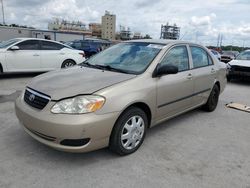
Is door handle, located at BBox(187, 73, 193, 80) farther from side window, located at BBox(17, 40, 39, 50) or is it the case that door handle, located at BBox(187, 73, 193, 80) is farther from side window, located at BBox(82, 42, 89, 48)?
side window, located at BBox(82, 42, 89, 48)

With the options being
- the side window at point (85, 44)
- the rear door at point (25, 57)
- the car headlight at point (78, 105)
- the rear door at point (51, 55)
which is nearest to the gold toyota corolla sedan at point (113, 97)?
the car headlight at point (78, 105)

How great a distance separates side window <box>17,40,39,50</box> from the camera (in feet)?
27.0

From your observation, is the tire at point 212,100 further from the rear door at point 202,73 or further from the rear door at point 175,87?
the rear door at point 175,87

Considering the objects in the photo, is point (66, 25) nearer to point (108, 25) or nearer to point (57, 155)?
point (108, 25)

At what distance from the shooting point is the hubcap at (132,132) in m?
3.16

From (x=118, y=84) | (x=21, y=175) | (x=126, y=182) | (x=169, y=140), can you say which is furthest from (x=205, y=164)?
(x=21, y=175)

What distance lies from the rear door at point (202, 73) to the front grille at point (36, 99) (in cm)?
271

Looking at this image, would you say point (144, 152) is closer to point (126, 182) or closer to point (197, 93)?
point (126, 182)

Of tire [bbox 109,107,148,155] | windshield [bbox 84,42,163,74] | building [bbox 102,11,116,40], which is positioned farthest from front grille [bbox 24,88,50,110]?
building [bbox 102,11,116,40]

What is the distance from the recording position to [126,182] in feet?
8.73

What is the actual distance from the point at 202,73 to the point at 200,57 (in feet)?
1.26

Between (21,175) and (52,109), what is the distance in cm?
80

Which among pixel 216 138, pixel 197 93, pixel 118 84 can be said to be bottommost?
pixel 216 138

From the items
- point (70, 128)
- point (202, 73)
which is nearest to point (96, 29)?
point (202, 73)
